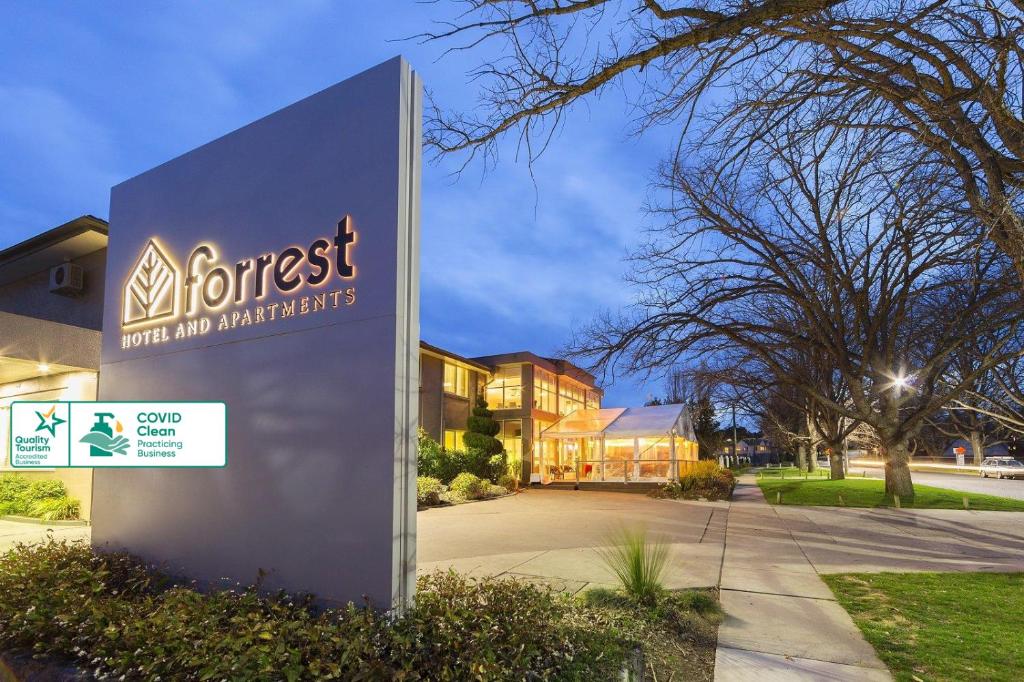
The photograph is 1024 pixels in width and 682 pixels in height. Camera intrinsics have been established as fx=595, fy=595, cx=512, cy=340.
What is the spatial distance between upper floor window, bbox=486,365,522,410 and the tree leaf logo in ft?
78.2

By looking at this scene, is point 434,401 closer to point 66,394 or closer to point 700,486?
point 700,486

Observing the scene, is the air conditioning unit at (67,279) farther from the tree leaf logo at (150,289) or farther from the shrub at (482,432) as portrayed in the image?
the shrub at (482,432)

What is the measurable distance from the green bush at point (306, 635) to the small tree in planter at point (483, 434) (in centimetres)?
1996

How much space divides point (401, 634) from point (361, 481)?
119cm

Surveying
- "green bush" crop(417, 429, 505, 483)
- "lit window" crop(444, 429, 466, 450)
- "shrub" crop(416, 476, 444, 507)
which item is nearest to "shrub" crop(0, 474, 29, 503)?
"shrub" crop(416, 476, 444, 507)

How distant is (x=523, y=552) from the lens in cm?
938

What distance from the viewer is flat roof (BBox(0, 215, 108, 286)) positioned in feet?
42.0

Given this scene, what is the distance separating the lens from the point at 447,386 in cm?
2711

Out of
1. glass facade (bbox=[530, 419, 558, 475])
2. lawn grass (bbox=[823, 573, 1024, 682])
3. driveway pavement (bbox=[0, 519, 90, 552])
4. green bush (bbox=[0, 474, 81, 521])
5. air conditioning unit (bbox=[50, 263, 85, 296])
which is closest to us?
lawn grass (bbox=[823, 573, 1024, 682])

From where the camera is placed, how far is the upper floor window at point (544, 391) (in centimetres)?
3075

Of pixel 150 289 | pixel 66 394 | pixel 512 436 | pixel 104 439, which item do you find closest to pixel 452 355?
pixel 512 436

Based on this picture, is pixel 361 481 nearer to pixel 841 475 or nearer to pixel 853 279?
pixel 853 279

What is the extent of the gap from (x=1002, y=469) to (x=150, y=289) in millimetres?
45288

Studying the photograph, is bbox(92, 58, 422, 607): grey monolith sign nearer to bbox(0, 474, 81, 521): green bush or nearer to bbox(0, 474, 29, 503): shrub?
bbox(0, 474, 81, 521): green bush
